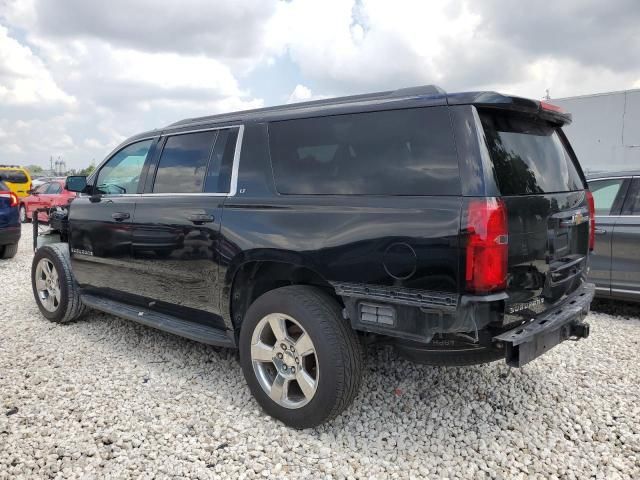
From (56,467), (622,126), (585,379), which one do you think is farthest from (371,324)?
(622,126)

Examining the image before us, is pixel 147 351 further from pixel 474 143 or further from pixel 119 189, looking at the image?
pixel 474 143

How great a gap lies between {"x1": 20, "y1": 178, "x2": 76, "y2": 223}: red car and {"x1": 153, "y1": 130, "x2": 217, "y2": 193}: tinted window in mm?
11533

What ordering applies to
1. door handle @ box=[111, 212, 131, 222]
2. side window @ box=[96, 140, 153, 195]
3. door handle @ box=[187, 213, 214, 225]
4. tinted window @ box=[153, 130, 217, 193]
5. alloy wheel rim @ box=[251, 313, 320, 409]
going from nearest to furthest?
alloy wheel rim @ box=[251, 313, 320, 409]
door handle @ box=[187, 213, 214, 225]
tinted window @ box=[153, 130, 217, 193]
door handle @ box=[111, 212, 131, 222]
side window @ box=[96, 140, 153, 195]

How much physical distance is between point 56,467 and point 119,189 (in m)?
2.44

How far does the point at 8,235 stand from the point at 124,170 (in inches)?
219

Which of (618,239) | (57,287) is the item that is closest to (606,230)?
(618,239)

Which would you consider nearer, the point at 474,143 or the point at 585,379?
the point at 474,143

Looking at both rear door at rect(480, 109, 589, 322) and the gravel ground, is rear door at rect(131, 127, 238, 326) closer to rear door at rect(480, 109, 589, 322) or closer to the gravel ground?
the gravel ground

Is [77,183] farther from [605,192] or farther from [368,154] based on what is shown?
[605,192]

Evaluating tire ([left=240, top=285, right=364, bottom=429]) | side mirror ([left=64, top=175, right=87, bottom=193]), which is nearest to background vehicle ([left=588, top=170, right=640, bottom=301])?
tire ([left=240, top=285, right=364, bottom=429])

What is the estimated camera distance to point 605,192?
552cm

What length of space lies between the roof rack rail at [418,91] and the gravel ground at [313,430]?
1.95 meters

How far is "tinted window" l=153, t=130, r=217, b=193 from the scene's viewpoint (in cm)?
366

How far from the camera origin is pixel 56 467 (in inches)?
105
